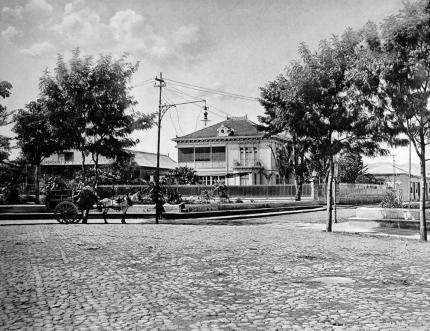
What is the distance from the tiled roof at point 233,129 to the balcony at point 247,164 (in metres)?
3.45

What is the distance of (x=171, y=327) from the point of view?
506 centimetres

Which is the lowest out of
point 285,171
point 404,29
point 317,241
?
point 317,241

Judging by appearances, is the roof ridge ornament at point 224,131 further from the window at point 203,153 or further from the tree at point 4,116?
the tree at point 4,116

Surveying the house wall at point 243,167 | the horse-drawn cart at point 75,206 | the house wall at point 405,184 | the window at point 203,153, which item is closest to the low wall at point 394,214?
the house wall at point 405,184

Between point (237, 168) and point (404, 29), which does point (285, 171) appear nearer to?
point (237, 168)

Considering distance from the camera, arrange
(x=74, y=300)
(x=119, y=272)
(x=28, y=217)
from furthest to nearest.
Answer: (x=28, y=217)
(x=119, y=272)
(x=74, y=300)

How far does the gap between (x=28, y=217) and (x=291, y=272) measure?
655 inches

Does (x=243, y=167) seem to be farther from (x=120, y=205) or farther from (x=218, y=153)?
(x=120, y=205)

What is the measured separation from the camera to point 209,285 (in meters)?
7.34

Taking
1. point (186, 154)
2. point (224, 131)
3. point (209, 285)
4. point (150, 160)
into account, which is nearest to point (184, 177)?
point (186, 154)

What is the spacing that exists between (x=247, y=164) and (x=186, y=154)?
8.90 metres

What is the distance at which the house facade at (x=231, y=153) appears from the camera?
188 ft

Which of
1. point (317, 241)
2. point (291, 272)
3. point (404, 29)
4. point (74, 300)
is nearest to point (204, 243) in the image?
point (317, 241)

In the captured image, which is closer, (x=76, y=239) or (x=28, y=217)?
(x=76, y=239)
